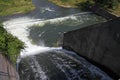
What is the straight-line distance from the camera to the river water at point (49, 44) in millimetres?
22016

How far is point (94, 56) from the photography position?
22906mm

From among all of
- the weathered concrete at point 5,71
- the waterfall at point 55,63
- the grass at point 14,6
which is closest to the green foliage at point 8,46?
the weathered concrete at point 5,71

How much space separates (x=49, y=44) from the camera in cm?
2908

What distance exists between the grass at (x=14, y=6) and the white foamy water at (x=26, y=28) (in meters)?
3.81

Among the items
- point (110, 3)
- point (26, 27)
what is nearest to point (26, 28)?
point (26, 27)

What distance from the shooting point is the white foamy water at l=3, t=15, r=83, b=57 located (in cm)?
2744

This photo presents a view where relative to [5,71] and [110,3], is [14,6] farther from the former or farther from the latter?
[5,71]

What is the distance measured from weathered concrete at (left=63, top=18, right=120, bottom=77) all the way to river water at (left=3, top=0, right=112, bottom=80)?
3.80ft

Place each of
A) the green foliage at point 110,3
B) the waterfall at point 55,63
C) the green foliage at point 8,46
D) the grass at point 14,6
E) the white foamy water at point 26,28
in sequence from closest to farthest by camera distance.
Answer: the green foliage at point 8,46 < the waterfall at point 55,63 < the white foamy water at point 26,28 < the green foliage at point 110,3 < the grass at point 14,6

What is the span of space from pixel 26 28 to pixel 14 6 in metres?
11.9

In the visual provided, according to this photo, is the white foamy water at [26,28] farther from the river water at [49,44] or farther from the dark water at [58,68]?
the dark water at [58,68]

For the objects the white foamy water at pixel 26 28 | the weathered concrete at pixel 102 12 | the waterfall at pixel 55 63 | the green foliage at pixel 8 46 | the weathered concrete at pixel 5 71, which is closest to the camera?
the weathered concrete at pixel 5 71

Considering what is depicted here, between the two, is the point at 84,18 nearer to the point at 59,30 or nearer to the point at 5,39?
the point at 59,30

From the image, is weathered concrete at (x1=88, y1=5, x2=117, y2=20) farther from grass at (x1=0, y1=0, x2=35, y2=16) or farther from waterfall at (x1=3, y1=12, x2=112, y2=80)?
waterfall at (x1=3, y1=12, x2=112, y2=80)
